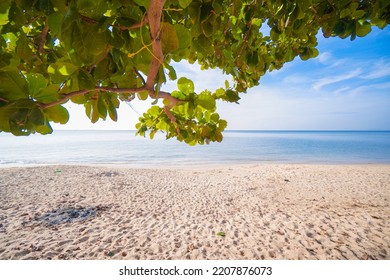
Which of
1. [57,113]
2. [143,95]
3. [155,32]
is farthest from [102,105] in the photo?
[155,32]

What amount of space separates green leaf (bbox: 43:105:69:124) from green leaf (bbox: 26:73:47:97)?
0.08m

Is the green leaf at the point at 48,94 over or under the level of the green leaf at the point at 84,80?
under

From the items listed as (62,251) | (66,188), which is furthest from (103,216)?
(66,188)

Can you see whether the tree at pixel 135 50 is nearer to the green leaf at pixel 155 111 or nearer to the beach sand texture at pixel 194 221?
the green leaf at pixel 155 111

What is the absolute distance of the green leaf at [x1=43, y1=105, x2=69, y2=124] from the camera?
2.14 feet

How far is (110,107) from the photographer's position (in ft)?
2.63

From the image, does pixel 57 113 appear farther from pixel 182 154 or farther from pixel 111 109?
pixel 182 154

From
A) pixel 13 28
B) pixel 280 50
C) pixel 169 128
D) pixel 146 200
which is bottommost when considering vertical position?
pixel 146 200

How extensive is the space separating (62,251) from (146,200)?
3.65m

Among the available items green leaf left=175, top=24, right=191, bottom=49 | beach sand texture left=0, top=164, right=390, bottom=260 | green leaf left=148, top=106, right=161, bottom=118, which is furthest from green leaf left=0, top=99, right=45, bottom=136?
beach sand texture left=0, top=164, right=390, bottom=260

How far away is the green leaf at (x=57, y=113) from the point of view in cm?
65

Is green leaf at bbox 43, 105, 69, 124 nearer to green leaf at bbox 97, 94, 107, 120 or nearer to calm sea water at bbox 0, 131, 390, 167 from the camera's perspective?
green leaf at bbox 97, 94, 107, 120

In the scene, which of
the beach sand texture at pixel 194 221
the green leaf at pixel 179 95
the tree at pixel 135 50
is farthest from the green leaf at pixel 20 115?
the beach sand texture at pixel 194 221
